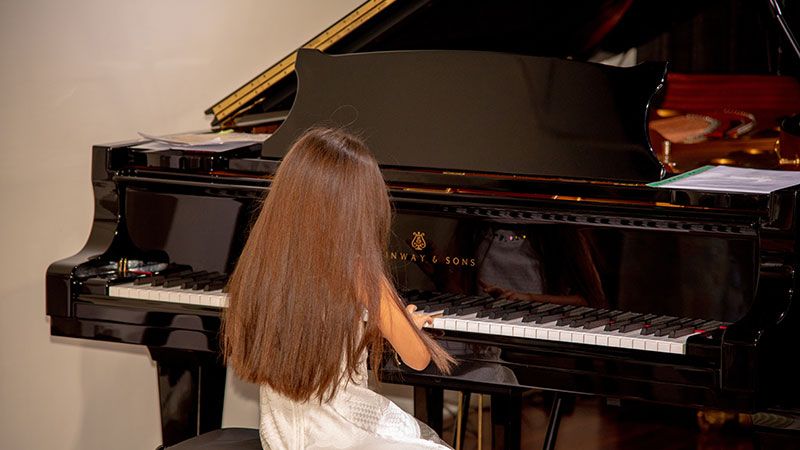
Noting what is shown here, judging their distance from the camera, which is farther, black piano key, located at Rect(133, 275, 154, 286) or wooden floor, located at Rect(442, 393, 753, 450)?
wooden floor, located at Rect(442, 393, 753, 450)

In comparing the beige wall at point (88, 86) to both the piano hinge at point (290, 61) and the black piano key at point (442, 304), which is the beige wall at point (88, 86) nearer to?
the piano hinge at point (290, 61)

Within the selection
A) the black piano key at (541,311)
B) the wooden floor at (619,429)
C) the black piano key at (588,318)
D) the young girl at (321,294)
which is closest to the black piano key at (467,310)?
the black piano key at (541,311)

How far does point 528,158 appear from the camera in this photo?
118 inches

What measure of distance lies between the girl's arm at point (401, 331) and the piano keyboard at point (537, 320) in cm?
31

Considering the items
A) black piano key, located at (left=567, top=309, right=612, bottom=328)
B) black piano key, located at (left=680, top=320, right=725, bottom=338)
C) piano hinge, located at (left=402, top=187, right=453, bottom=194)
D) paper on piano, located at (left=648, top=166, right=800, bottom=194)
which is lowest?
black piano key, located at (left=680, top=320, right=725, bottom=338)

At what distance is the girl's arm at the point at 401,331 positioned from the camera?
2416mm

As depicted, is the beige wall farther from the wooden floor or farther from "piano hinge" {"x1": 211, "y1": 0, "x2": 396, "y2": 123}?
the wooden floor

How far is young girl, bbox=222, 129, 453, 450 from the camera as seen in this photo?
7.64 ft

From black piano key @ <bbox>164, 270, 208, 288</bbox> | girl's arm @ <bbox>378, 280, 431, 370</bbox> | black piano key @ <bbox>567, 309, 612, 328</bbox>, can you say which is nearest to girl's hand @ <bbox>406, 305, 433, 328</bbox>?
girl's arm @ <bbox>378, 280, 431, 370</bbox>

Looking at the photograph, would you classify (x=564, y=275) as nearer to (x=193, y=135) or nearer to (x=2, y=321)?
(x=193, y=135)

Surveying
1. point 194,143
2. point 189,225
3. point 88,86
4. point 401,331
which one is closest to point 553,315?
point 401,331

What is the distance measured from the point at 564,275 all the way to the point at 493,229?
22 centimetres

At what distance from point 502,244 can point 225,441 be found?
87 centimetres

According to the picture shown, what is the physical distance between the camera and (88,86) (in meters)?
4.29
